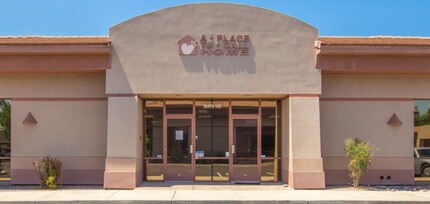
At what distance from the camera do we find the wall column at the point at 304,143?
15.2m

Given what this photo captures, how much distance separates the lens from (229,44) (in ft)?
50.8

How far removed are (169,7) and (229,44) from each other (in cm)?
239

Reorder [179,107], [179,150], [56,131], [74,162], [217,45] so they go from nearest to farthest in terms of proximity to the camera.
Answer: [217,45] → [74,162] → [56,131] → [179,150] → [179,107]

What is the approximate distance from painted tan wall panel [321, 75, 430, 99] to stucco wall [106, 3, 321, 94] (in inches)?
43.3

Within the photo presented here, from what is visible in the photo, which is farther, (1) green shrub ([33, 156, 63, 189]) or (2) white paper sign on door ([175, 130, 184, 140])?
(2) white paper sign on door ([175, 130, 184, 140])

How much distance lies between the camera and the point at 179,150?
16.5 meters

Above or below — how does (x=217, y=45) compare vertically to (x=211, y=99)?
above

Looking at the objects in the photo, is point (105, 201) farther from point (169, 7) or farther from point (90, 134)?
point (169, 7)

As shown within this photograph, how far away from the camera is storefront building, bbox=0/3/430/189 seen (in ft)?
50.3

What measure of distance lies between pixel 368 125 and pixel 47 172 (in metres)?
11.1

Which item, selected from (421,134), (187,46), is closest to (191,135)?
(187,46)

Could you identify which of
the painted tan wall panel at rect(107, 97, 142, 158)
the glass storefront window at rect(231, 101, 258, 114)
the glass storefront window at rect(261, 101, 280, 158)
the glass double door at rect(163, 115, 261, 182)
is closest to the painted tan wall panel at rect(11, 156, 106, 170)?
the painted tan wall panel at rect(107, 97, 142, 158)

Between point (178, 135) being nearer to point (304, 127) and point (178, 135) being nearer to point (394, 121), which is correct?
point (304, 127)

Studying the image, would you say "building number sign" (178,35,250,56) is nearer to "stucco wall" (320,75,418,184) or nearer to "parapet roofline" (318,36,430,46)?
"parapet roofline" (318,36,430,46)
